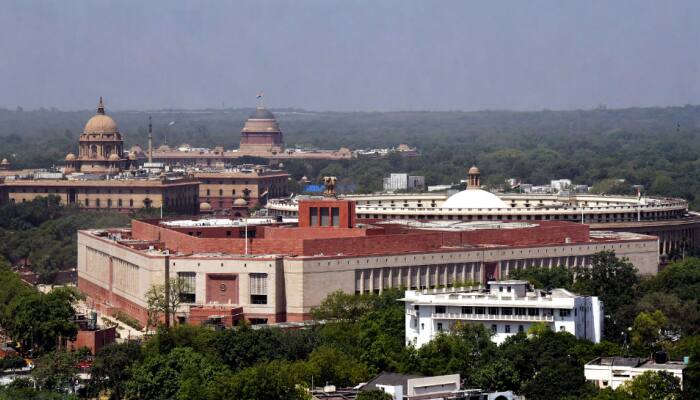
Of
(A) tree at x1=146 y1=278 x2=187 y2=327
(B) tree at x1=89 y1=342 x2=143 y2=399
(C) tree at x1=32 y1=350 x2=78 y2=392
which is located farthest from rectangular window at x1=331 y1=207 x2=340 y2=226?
(C) tree at x1=32 y1=350 x2=78 y2=392

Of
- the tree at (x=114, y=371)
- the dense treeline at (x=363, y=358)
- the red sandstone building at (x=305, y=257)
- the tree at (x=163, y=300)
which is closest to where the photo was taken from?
the dense treeline at (x=363, y=358)

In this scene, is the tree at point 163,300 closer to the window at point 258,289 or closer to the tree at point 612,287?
the window at point 258,289

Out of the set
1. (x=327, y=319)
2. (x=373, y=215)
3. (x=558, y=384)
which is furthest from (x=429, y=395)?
(x=373, y=215)

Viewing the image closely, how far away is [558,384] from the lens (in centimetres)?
6825

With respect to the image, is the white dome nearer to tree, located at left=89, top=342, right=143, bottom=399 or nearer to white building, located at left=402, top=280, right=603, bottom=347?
white building, located at left=402, top=280, right=603, bottom=347

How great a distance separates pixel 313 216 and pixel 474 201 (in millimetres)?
32529

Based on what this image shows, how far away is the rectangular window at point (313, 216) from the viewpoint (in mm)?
107688

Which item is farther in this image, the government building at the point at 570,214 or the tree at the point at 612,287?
the government building at the point at 570,214

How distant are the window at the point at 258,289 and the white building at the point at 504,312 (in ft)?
50.7

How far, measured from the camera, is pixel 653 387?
215 feet

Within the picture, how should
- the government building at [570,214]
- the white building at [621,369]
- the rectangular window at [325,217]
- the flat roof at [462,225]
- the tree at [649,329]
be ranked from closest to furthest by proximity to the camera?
1. the white building at [621,369]
2. the tree at [649,329]
3. the rectangular window at [325,217]
4. the flat roof at [462,225]
5. the government building at [570,214]

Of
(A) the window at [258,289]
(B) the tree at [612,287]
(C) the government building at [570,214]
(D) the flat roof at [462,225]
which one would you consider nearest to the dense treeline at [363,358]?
(B) the tree at [612,287]

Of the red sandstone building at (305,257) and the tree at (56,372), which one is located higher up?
the red sandstone building at (305,257)

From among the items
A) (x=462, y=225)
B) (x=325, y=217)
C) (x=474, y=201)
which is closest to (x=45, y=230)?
(x=474, y=201)
